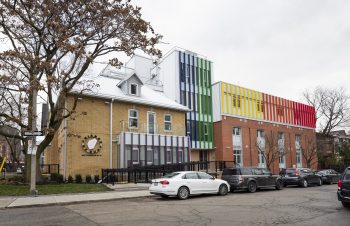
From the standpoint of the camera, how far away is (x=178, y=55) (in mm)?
39031

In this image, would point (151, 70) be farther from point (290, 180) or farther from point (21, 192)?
point (21, 192)

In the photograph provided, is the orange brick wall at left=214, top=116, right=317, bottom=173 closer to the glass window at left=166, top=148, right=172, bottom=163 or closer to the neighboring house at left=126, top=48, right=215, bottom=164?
the neighboring house at left=126, top=48, right=215, bottom=164

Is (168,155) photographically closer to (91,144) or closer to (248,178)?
(91,144)

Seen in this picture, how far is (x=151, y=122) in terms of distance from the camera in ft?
100

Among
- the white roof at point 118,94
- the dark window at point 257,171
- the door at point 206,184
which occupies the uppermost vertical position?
the white roof at point 118,94

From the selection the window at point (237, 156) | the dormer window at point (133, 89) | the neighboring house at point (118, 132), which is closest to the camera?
the neighboring house at point (118, 132)

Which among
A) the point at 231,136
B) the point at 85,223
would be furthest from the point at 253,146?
the point at 85,223

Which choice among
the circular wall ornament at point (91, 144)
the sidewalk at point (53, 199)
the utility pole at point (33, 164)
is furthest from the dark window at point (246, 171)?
the circular wall ornament at point (91, 144)

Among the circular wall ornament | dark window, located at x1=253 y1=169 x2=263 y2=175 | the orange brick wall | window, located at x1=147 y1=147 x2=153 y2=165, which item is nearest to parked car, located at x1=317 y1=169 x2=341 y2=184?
dark window, located at x1=253 y1=169 x2=263 y2=175

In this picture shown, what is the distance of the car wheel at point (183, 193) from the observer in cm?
1562

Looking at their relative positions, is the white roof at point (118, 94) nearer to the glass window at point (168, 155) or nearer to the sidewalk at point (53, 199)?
the glass window at point (168, 155)

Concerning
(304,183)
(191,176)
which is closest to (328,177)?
(304,183)

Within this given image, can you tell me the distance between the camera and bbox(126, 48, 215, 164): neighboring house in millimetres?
38094

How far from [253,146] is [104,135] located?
22.8m
